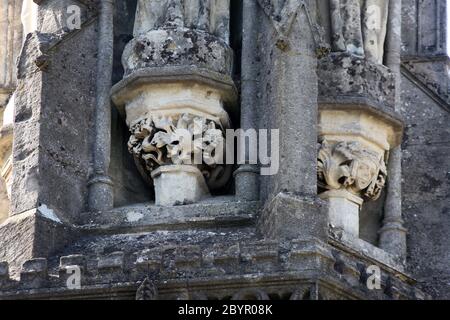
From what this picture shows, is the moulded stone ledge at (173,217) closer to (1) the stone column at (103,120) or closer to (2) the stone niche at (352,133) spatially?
(1) the stone column at (103,120)

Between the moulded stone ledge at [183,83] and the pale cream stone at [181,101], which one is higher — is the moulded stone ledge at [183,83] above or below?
above

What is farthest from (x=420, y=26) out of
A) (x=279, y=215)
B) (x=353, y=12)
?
(x=279, y=215)

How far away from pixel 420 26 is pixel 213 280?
436 centimetres

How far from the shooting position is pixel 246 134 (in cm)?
2934

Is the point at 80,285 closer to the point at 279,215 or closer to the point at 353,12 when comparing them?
the point at 279,215

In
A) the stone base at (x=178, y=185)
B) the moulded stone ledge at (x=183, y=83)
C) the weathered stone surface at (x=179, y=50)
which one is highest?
the weathered stone surface at (x=179, y=50)

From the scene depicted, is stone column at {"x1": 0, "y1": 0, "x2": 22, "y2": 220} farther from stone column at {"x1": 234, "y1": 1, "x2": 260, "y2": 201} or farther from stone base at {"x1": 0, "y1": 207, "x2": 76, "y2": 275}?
stone column at {"x1": 234, "y1": 1, "x2": 260, "y2": 201}

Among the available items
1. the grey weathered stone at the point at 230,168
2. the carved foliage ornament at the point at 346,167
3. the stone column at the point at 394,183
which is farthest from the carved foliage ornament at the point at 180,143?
the stone column at the point at 394,183

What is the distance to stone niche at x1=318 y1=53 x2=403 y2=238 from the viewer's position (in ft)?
96.7

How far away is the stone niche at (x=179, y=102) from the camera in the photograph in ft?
96.3

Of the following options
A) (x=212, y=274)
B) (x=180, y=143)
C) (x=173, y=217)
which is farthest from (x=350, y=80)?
(x=212, y=274)

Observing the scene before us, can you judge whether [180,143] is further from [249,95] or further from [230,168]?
[249,95]

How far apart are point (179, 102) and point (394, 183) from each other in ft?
6.22

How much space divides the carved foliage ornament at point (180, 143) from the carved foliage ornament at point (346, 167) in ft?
2.55
